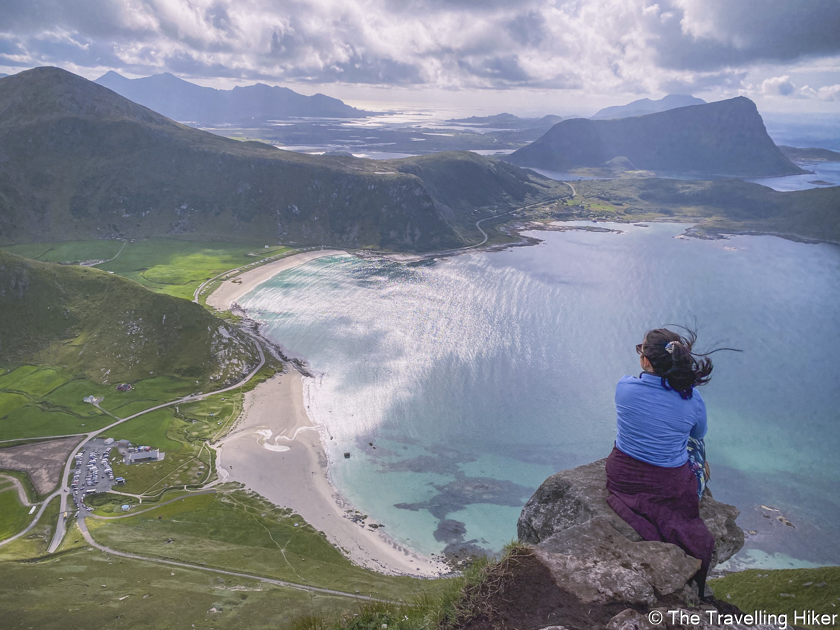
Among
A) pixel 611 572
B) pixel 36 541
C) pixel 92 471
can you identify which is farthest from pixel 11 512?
pixel 611 572

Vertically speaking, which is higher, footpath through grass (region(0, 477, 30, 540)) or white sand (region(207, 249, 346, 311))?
white sand (region(207, 249, 346, 311))

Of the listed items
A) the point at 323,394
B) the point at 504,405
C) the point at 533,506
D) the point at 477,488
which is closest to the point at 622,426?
the point at 533,506

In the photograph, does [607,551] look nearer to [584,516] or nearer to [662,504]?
[584,516]

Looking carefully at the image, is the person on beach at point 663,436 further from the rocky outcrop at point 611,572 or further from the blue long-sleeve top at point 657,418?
the rocky outcrop at point 611,572

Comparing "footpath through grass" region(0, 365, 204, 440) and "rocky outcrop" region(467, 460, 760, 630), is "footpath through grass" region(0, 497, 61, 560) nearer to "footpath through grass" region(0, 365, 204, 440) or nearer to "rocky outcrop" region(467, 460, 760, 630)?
"footpath through grass" region(0, 365, 204, 440)

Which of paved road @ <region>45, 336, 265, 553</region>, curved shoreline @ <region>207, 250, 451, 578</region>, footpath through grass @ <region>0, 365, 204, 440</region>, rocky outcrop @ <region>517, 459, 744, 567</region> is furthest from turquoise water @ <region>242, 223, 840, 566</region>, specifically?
rocky outcrop @ <region>517, 459, 744, 567</region>
